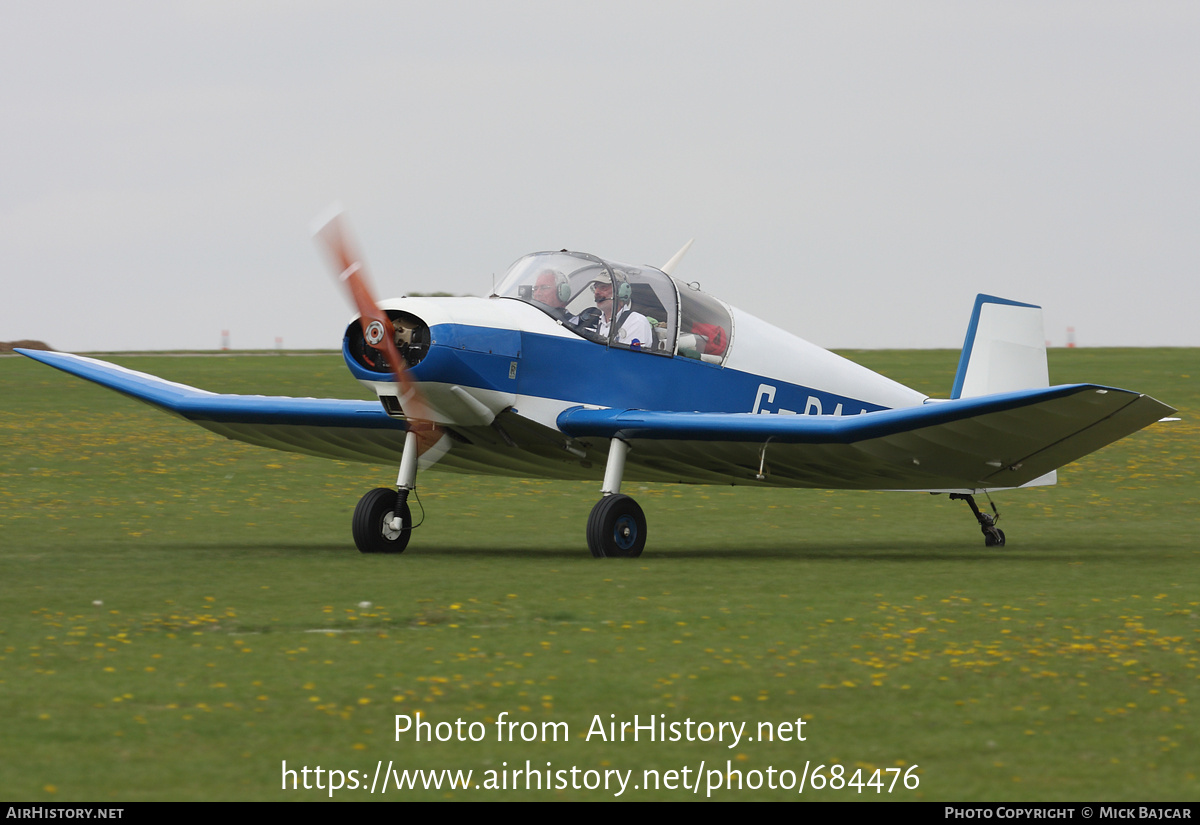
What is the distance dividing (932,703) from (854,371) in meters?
9.91

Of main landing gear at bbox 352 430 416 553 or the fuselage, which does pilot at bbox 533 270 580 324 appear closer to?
the fuselage

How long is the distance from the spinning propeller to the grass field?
155cm

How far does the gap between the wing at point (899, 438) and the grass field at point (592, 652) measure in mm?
863

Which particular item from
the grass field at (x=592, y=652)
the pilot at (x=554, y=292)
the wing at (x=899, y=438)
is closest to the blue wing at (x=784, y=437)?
the wing at (x=899, y=438)

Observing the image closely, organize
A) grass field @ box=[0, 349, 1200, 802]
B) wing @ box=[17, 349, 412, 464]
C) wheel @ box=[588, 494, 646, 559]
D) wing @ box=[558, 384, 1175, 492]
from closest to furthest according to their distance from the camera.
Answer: grass field @ box=[0, 349, 1200, 802]
wing @ box=[558, 384, 1175, 492]
wheel @ box=[588, 494, 646, 559]
wing @ box=[17, 349, 412, 464]

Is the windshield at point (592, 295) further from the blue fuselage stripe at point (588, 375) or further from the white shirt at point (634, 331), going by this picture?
the blue fuselage stripe at point (588, 375)

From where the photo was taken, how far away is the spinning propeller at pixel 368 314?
1355 cm

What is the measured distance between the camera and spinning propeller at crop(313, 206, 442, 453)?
1355cm

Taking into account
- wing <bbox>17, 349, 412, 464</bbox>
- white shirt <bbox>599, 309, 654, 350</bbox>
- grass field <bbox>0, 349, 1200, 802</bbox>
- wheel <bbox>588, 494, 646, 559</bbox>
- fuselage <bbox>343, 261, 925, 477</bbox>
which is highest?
white shirt <bbox>599, 309, 654, 350</bbox>

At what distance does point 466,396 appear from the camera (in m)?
14.1

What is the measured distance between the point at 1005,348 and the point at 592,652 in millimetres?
9155

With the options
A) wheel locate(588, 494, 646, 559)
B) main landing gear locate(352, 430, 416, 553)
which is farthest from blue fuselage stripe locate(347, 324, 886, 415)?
main landing gear locate(352, 430, 416, 553)
